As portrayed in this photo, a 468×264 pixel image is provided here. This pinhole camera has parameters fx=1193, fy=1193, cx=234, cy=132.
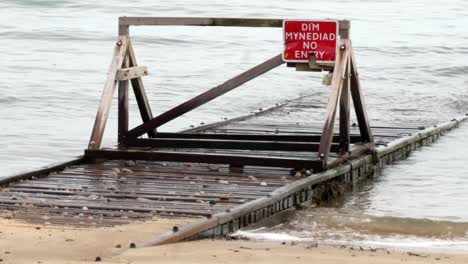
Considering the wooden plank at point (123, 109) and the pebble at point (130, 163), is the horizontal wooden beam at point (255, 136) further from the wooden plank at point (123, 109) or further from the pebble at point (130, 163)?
the pebble at point (130, 163)

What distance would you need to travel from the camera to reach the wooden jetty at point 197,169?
9469 millimetres

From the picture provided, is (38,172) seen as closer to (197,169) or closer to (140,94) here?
(197,169)

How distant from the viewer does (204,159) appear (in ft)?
39.0

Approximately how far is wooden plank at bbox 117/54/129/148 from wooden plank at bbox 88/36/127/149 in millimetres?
199

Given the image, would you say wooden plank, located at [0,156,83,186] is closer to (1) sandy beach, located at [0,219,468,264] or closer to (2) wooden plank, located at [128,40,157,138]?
(2) wooden plank, located at [128,40,157,138]

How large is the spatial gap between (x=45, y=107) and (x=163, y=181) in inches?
446

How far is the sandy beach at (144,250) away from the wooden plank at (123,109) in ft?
12.8

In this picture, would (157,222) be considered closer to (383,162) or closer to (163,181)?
(163,181)

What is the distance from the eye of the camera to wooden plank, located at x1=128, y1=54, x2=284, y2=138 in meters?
12.2

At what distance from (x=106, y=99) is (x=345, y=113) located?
2.46 meters

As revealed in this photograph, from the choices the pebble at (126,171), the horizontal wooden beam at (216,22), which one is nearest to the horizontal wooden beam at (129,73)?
the horizontal wooden beam at (216,22)

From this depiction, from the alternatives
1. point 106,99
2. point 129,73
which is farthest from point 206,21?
point 106,99

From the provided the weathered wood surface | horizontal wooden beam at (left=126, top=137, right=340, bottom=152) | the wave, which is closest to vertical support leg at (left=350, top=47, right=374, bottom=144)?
horizontal wooden beam at (left=126, top=137, right=340, bottom=152)

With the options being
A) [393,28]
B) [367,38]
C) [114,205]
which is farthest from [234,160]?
[393,28]
